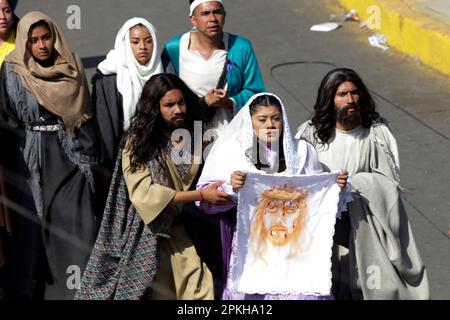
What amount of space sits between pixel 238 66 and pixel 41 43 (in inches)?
43.3

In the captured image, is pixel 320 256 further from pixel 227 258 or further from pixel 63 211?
pixel 63 211

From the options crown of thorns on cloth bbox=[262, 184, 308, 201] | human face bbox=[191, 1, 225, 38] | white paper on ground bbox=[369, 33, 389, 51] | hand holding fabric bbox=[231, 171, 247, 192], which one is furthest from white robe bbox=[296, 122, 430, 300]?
white paper on ground bbox=[369, 33, 389, 51]

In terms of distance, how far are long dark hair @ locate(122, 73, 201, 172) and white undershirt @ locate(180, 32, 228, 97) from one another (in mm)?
585

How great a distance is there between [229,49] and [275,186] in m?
1.22

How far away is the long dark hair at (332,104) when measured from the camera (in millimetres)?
→ 6602

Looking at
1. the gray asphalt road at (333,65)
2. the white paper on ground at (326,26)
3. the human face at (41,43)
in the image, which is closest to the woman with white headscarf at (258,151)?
the human face at (41,43)

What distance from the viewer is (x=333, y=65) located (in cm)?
1138

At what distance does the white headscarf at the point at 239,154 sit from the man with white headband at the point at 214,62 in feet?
2.12

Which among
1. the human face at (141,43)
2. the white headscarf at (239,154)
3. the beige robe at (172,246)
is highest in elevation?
the human face at (141,43)

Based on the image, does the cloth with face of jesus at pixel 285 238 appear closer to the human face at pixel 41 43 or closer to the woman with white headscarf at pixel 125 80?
the woman with white headscarf at pixel 125 80

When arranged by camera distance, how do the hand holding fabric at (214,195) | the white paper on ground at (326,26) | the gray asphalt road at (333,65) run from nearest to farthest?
the hand holding fabric at (214,195) → the gray asphalt road at (333,65) → the white paper on ground at (326,26)

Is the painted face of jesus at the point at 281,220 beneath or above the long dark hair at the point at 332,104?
beneath

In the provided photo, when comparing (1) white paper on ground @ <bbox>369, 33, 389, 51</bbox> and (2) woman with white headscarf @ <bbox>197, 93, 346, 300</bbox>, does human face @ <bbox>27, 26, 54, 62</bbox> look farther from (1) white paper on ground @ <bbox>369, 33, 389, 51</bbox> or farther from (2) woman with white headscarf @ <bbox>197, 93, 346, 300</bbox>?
(1) white paper on ground @ <bbox>369, 33, 389, 51</bbox>

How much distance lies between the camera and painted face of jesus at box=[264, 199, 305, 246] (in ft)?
21.0
